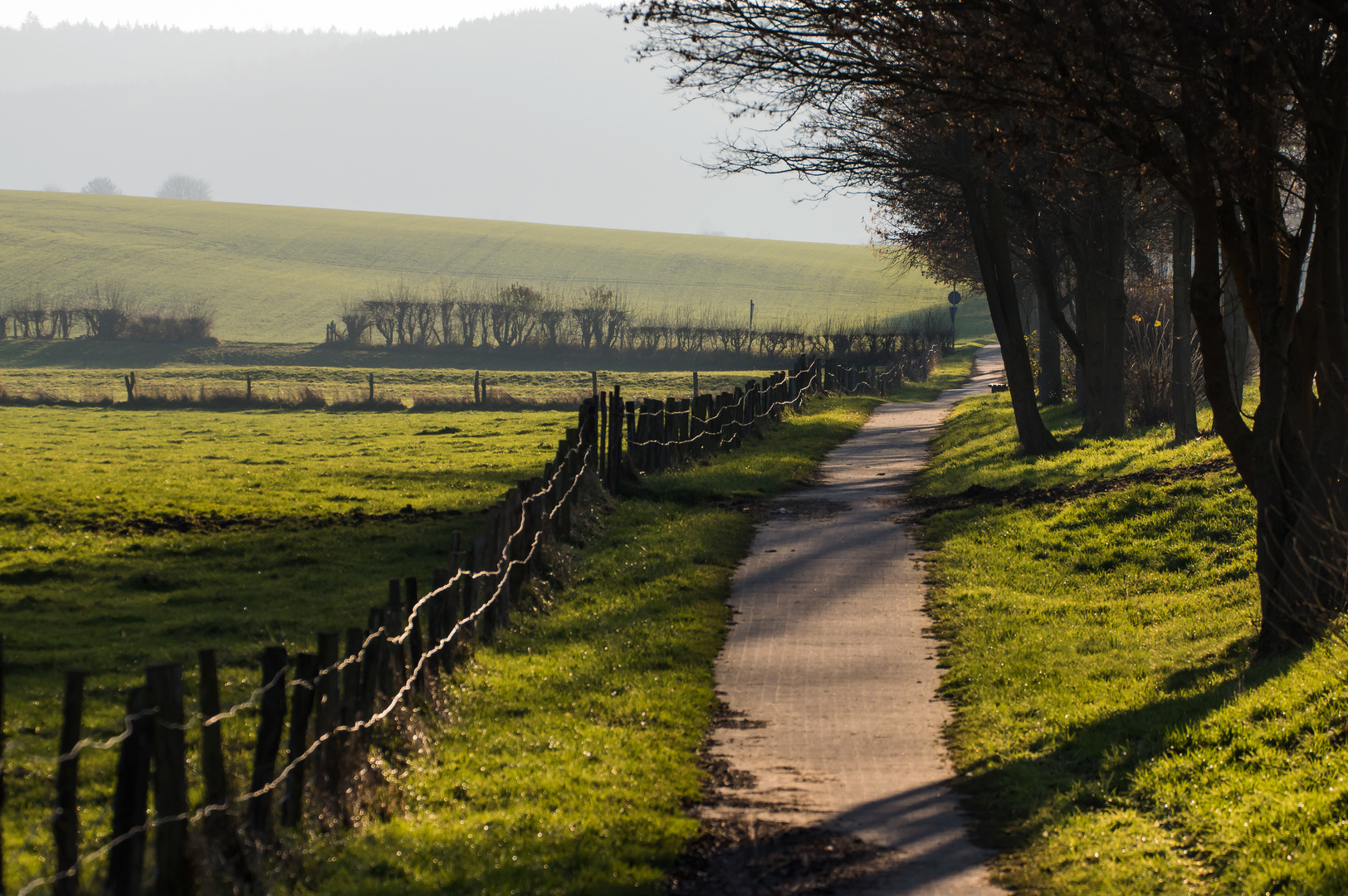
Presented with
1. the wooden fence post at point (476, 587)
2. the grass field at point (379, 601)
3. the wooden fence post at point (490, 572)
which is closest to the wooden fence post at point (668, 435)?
the grass field at point (379, 601)

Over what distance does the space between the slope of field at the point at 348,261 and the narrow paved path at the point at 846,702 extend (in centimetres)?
5271

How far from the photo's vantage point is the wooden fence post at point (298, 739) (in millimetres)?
5312

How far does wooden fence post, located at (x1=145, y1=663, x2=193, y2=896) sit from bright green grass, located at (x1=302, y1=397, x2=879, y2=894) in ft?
2.57

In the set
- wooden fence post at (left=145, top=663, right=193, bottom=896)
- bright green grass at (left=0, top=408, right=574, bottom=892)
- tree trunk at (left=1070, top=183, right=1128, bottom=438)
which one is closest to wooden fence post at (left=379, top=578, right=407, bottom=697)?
bright green grass at (left=0, top=408, right=574, bottom=892)

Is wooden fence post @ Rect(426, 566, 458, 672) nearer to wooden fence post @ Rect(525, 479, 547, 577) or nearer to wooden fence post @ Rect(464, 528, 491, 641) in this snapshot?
wooden fence post @ Rect(464, 528, 491, 641)

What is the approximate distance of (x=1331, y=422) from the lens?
26.6 feet

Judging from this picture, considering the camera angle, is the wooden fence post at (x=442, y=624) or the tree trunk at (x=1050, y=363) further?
the tree trunk at (x=1050, y=363)

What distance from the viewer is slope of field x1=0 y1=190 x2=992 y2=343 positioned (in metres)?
71.8

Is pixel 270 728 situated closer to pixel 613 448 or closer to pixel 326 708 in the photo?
pixel 326 708

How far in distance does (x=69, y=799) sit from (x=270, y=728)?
1.11 metres

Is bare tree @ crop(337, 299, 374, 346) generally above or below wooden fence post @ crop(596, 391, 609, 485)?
above

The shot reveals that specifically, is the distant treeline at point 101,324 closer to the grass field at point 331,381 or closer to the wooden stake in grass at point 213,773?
the grass field at point 331,381

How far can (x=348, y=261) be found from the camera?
88.8 m

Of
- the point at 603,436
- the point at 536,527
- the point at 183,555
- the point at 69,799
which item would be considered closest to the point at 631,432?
the point at 603,436
